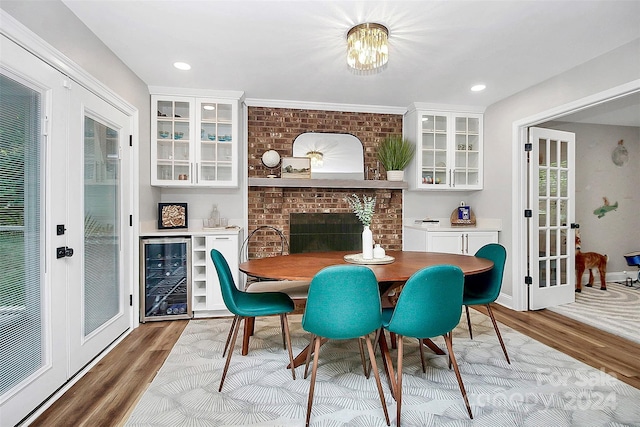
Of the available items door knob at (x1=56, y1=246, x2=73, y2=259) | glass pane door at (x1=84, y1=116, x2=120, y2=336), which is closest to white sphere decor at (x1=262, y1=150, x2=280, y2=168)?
glass pane door at (x1=84, y1=116, x2=120, y2=336)

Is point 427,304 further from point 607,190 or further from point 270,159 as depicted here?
point 607,190

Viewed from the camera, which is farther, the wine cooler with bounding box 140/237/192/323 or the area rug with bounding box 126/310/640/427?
the wine cooler with bounding box 140/237/192/323

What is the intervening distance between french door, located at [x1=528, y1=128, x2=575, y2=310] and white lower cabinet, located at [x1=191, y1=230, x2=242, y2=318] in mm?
3334

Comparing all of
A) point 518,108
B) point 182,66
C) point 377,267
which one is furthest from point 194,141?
point 518,108

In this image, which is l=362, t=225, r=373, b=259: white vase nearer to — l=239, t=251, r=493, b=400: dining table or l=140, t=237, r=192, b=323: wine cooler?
l=239, t=251, r=493, b=400: dining table

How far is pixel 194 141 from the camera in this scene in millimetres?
3557

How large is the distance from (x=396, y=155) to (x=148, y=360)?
3381mm

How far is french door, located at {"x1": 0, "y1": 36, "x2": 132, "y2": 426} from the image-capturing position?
162 centimetres

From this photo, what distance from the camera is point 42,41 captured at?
180 centimetres

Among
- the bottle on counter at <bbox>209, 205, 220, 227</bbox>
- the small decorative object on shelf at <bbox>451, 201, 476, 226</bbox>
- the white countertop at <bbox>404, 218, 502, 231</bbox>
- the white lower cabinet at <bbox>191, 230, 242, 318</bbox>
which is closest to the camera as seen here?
the white lower cabinet at <bbox>191, 230, 242, 318</bbox>

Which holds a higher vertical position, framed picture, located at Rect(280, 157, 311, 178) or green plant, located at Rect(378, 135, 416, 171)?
green plant, located at Rect(378, 135, 416, 171)

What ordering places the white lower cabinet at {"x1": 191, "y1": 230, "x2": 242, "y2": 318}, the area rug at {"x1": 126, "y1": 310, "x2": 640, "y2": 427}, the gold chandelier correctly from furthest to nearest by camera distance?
the white lower cabinet at {"x1": 191, "y1": 230, "x2": 242, "y2": 318}
the gold chandelier
the area rug at {"x1": 126, "y1": 310, "x2": 640, "y2": 427}

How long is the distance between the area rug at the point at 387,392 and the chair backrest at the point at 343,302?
489mm

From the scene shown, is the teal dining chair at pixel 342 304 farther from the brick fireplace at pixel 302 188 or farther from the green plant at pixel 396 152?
the green plant at pixel 396 152
